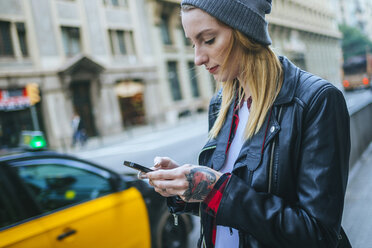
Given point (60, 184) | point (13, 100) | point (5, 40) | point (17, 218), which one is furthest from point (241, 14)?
point (5, 40)

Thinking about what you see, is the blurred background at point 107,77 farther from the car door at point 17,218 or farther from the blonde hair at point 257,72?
the blonde hair at point 257,72

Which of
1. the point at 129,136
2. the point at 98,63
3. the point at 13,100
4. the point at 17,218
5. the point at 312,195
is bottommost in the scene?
the point at 129,136

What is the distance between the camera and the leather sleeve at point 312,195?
3.15 ft

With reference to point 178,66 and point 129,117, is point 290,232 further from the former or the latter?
point 178,66

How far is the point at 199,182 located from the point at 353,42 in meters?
58.9

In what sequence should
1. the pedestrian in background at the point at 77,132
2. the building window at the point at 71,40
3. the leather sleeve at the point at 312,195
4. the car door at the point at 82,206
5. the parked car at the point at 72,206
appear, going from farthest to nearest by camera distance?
the building window at the point at 71,40
the pedestrian in background at the point at 77,132
the car door at the point at 82,206
the parked car at the point at 72,206
the leather sleeve at the point at 312,195

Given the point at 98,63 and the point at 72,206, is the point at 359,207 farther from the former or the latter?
the point at 98,63

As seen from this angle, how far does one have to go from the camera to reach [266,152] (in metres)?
1.08

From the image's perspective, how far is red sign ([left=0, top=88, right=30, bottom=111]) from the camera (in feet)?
Result: 54.6

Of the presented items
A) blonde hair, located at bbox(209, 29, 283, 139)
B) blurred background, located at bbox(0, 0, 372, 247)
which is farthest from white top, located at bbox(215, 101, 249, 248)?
blurred background, located at bbox(0, 0, 372, 247)

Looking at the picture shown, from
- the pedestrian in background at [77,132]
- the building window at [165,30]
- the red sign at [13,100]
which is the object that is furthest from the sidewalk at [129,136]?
the building window at [165,30]

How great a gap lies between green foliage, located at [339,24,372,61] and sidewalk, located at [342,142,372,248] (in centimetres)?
5308

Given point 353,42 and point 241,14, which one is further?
point 353,42

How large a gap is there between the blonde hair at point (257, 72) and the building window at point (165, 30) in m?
25.9
